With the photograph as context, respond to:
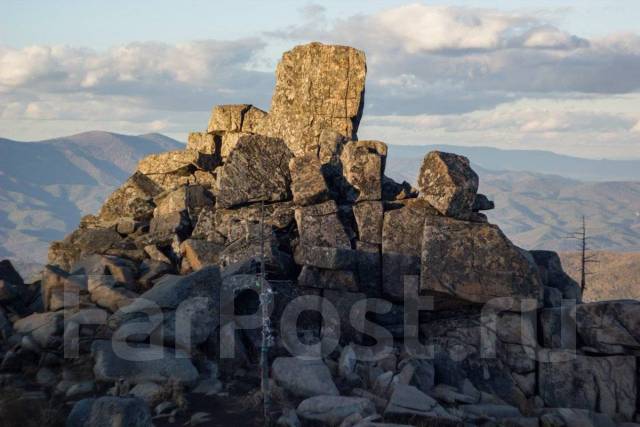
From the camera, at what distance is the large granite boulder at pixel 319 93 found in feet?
141

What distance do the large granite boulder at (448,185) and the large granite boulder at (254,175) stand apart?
6.87 meters

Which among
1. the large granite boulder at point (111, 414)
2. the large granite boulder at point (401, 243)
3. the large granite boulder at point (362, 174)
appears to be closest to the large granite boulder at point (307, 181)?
the large granite boulder at point (362, 174)

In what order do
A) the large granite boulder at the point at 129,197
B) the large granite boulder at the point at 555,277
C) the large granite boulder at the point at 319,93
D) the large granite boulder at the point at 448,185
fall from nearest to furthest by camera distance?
the large granite boulder at the point at 448,185 < the large granite boulder at the point at 555,277 < the large granite boulder at the point at 319,93 < the large granite boulder at the point at 129,197

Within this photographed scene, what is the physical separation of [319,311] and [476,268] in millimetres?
7147

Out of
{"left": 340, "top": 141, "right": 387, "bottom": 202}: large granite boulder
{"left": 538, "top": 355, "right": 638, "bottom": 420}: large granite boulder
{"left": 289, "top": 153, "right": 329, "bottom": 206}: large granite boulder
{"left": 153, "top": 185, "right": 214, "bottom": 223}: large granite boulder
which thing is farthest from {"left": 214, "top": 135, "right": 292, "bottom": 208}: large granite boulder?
{"left": 538, "top": 355, "right": 638, "bottom": 420}: large granite boulder

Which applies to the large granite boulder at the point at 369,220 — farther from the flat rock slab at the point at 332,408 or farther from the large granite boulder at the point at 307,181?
the flat rock slab at the point at 332,408

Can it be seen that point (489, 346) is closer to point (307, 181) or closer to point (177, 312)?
point (307, 181)

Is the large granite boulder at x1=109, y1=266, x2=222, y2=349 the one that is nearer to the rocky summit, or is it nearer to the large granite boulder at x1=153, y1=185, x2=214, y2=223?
the rocky summit

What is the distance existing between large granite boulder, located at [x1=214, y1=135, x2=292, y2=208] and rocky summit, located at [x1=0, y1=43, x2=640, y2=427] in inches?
3.2

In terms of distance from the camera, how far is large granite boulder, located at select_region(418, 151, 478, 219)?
35719mm

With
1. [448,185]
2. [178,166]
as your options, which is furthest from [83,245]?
[448,185]

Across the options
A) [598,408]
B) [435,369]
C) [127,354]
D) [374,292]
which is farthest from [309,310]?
[598,408]

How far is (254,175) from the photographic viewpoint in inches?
1502

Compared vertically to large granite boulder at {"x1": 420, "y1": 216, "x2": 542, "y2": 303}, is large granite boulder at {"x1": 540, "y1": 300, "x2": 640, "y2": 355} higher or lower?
lower
